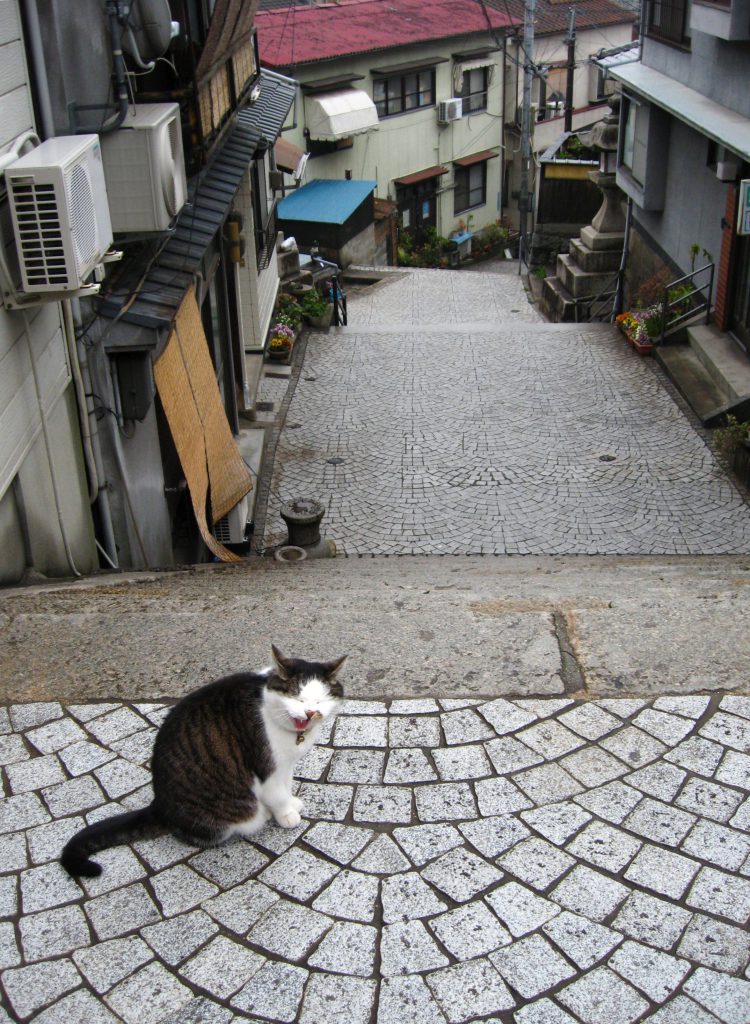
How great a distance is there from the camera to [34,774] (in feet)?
17.1

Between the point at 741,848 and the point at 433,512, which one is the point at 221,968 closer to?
the point at 741,848

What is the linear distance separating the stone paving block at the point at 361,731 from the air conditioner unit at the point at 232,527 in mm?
5641

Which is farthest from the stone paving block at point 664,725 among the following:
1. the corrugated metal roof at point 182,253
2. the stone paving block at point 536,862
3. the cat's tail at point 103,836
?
the corrugated metal roof at point 182,253

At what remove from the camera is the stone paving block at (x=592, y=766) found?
17.1ft

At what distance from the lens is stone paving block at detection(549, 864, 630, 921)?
174 inches

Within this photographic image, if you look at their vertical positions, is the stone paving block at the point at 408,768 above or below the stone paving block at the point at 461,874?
below

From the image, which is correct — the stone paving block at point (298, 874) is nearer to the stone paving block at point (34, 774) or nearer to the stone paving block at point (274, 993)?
Result: the stone paving block at point (274, 993)

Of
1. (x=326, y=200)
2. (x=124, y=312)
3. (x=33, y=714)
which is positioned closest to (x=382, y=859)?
(x=33, y=714)

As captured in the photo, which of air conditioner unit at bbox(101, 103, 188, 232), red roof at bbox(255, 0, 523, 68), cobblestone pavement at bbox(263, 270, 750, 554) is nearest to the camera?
air conditioner unit at bbox(101, 103, 188, 232)

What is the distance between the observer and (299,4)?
3819 cm

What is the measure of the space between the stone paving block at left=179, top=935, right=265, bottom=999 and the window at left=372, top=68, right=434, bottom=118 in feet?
117

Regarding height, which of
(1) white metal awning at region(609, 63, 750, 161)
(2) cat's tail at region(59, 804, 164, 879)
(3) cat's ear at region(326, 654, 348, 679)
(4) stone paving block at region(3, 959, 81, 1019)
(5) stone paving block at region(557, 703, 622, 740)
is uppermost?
(1) white metal awning at region(609, 63, 750, 161)

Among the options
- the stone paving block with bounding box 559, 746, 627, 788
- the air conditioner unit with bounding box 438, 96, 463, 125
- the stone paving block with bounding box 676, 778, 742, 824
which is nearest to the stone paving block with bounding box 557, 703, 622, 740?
the stone paving block with bounding box 559, 746, 627, 788

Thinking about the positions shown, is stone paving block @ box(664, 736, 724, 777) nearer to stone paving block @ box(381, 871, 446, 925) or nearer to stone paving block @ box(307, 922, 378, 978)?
stone paving block @ box(381, 871, 446, 925)
